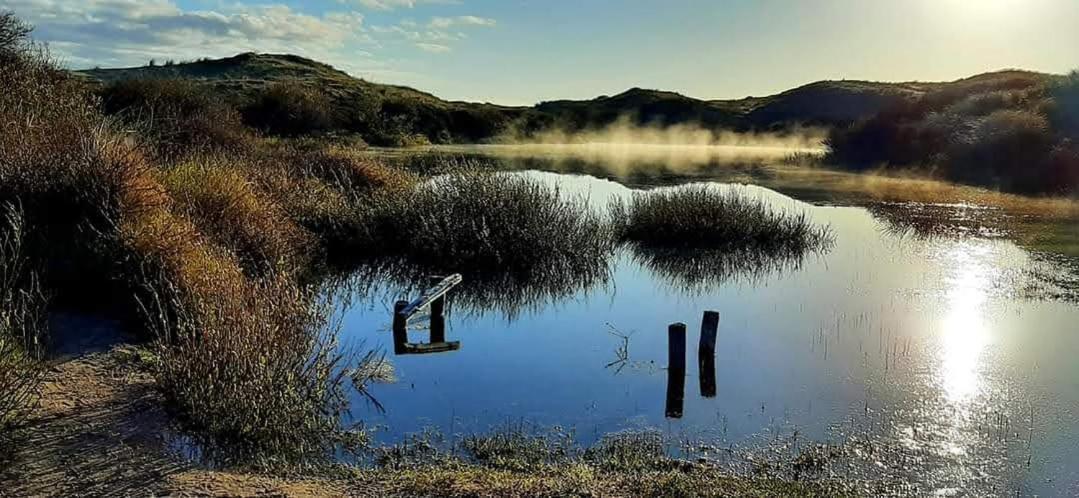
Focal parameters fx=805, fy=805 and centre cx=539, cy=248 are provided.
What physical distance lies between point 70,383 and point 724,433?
21.1 ft

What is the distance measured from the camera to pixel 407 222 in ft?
58.5

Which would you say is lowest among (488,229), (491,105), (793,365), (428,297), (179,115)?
(793,365)

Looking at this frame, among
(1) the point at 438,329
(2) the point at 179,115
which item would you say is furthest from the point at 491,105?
(1) the point at 438,329

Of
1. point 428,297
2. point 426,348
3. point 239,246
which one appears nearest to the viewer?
point 426,348

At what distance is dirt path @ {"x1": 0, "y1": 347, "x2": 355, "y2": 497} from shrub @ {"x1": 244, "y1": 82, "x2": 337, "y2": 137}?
134 ft

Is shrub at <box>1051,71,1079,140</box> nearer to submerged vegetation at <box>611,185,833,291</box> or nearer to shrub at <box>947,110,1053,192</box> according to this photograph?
shrub at <box>947,110,1053,192</box>

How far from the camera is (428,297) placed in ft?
38.7

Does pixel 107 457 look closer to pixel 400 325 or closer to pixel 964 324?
pixel 400 325

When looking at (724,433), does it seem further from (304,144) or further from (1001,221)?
(304,144)

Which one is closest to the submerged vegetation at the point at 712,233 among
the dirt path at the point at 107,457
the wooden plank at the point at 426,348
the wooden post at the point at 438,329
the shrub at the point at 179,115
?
the wooden post at the point at 438,329

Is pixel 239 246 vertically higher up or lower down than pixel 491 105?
lower down

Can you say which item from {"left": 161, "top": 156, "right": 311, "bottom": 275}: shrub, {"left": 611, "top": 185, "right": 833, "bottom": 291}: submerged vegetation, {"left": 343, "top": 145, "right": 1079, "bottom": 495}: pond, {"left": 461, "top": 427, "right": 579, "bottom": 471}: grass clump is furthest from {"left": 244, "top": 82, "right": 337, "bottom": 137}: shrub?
{"left": 461, "top": 427, "right": 579, "bottom": 471}: grass clump

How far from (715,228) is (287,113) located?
35238 mm

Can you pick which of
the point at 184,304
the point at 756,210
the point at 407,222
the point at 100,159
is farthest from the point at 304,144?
the point at 184,304
